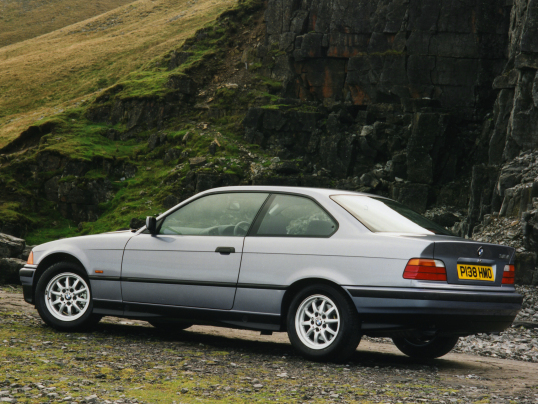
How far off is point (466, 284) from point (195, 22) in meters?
92.0

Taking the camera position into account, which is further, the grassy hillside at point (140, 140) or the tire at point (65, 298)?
the grassy hillside at point (140, 140)

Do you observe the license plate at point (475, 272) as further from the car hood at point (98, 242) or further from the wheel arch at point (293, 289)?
the car hood at point (98, 242)

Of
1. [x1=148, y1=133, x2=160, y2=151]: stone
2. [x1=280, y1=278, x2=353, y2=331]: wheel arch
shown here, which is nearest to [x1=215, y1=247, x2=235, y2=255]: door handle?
[x1=280, y1=278, x2=353, y2=331]: wheel arch

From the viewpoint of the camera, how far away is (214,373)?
483 centimetres

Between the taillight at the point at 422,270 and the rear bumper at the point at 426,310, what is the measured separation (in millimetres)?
109

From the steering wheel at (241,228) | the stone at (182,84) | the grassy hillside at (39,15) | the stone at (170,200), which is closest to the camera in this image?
the steering wheel at (241,228)

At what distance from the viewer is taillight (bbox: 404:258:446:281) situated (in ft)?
16.5

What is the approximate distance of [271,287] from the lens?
5.61m

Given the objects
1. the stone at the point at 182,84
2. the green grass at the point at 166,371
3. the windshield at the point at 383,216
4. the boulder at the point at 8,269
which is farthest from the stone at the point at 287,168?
the windshield at the point at 383,216

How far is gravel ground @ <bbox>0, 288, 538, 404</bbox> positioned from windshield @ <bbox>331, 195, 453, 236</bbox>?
1309 mm

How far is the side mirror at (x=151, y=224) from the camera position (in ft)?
20.7

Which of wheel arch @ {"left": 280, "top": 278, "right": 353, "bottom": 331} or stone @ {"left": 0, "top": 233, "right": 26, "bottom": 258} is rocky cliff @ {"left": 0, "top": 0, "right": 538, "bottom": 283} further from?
wheel arch @ {"left": 280, "top": 278, "right": 353, "bottom": 331}

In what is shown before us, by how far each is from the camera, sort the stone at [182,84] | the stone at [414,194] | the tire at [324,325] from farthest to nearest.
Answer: the stone at [182,84]
the stone at [414,194]
the tire at [324,325]

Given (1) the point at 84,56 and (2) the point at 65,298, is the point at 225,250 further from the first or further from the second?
(1) the point at 84,56
